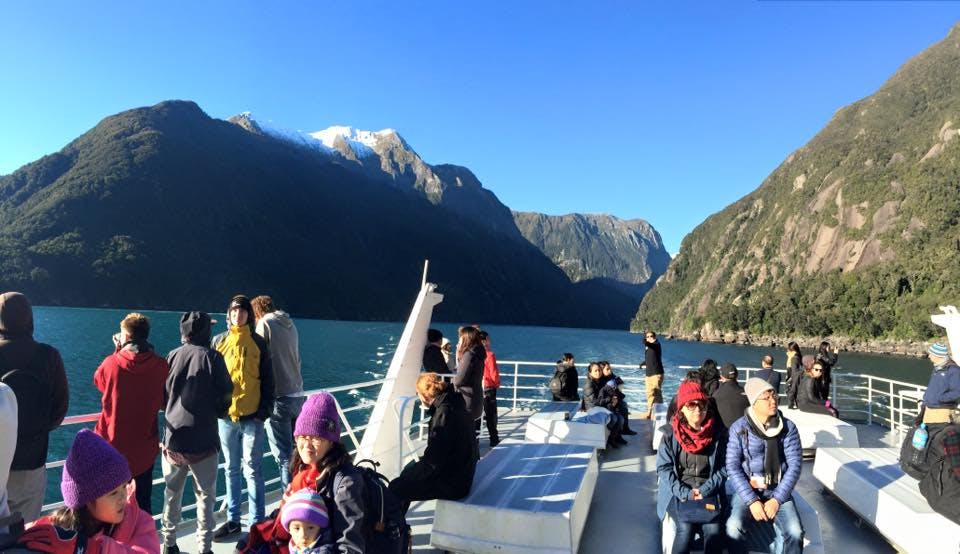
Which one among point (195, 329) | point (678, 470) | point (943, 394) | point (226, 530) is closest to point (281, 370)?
point (195, 329)

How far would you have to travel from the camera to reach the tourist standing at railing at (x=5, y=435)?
64.6 inches

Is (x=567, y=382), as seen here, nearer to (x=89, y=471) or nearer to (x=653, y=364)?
(x=653, y=364)

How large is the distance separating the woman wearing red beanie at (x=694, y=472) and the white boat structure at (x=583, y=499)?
0.78 feet

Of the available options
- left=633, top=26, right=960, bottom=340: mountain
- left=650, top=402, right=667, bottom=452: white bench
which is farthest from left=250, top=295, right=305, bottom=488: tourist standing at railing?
left=633, top=26, right=960, bottom=340: mountain

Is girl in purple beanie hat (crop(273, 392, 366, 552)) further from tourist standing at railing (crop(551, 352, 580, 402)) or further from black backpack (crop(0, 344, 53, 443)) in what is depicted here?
tourist standing at railing (crop(551, 352, 580, 402))

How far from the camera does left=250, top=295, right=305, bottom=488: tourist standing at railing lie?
15.2 ft

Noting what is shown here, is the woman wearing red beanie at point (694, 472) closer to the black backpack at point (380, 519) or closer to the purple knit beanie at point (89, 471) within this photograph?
the black backpack at point (380, 519)

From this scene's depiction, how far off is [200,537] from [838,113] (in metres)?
225

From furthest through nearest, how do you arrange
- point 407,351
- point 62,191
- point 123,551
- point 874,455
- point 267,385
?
point 62,191 → point 407,351 → point 874,455 → point 267,385 → point 123,551

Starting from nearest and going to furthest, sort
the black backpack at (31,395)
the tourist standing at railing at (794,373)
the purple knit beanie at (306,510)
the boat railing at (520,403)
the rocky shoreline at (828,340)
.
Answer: the purple knit beanie at (306,510), the black backpack at (31,395), the boat railing at (520,403), the tourist standing at railing at (794,373), the rocky shoreline at (828,340)

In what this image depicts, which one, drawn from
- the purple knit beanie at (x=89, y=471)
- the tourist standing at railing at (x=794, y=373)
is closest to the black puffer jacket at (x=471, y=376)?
the purple knit beanie at (x=89, y=471)

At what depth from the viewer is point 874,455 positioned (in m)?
5.27

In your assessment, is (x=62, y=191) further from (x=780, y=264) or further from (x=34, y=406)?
(x=780, y=264)

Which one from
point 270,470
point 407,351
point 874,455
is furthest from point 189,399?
point 270,470
